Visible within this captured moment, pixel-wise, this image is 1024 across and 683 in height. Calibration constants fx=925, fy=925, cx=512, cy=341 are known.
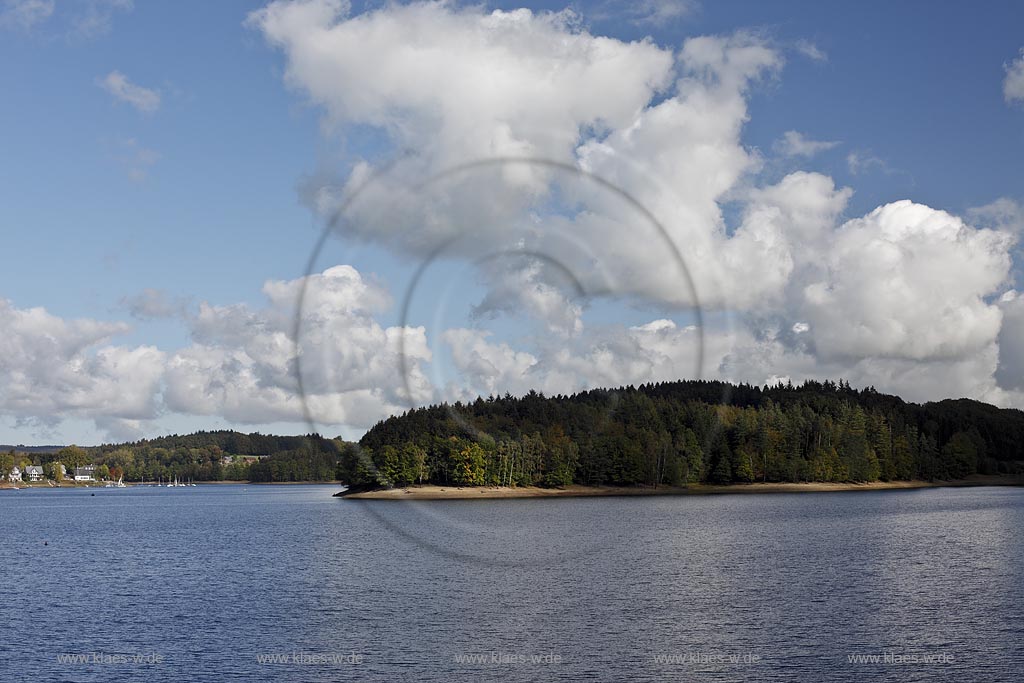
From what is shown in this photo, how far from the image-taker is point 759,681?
52.2 metres

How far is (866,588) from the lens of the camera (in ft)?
271

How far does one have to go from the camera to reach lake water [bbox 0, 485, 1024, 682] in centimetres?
5666

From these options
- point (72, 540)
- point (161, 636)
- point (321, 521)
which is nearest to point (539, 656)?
point (161, 636)

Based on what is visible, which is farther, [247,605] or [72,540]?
[72,540]

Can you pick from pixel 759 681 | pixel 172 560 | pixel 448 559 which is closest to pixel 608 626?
pixel 759 681

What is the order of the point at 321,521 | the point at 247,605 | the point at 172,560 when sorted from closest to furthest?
the point at 247,605
the point at 172,560
the point at 321,521

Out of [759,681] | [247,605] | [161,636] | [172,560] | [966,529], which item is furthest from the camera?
[966,529]

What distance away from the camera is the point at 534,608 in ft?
248

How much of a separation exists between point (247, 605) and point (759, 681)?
46237 mm

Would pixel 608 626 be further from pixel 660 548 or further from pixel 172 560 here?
pixel 172 560

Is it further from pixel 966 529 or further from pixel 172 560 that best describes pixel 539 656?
pixel 966 529

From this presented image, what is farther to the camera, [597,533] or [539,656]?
[597,533]

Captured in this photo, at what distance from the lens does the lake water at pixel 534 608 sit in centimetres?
5666

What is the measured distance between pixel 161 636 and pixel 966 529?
121669 millimetres
